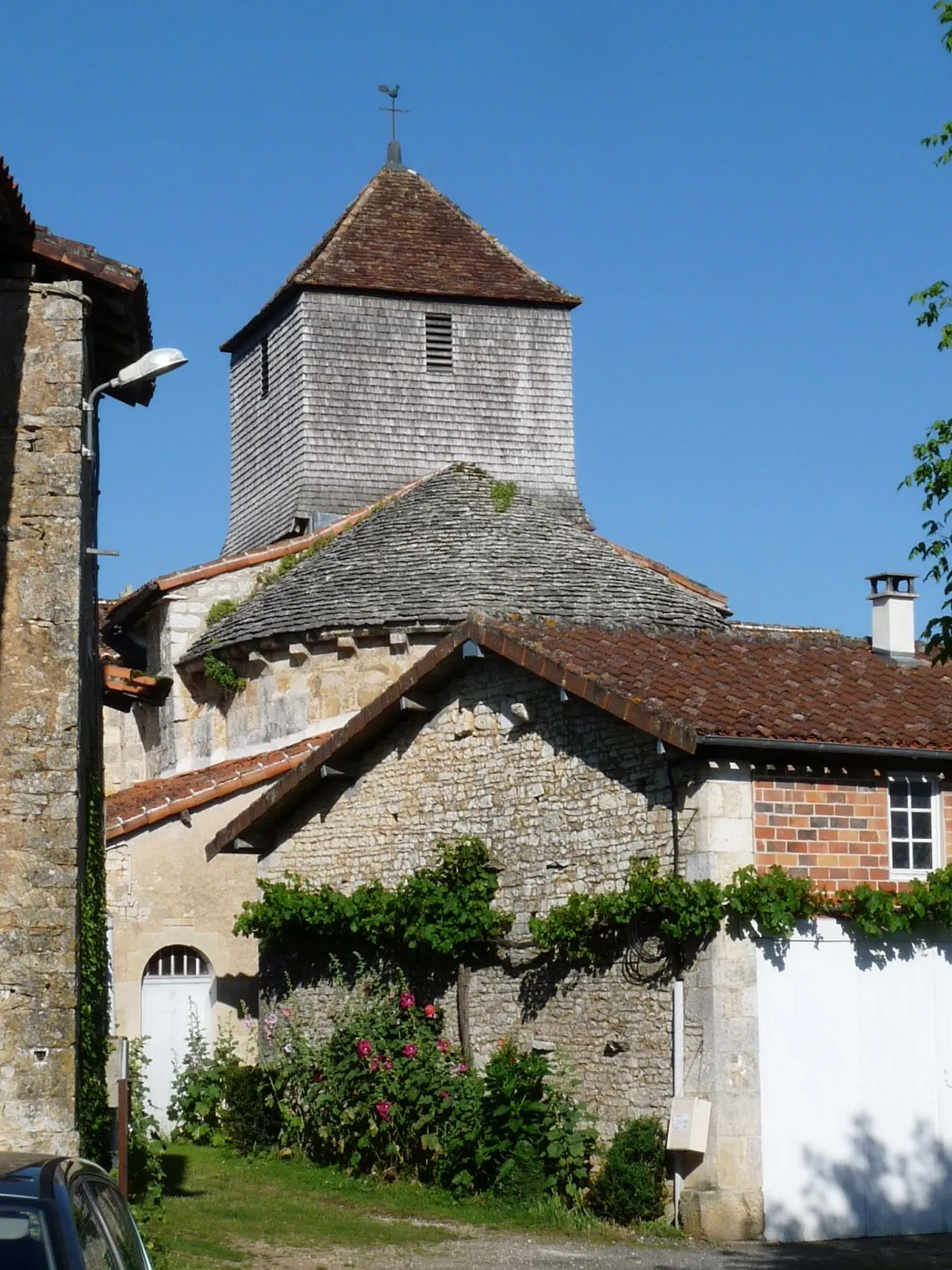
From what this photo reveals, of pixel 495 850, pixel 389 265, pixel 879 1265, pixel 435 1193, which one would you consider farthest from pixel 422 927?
pixel 389 265

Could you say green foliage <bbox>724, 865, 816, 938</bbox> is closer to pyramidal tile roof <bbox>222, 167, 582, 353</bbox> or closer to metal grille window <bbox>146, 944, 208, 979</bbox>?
metal grille window <bbox>146, 944, 208, 979</bbox>

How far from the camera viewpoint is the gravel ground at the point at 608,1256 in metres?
11.4

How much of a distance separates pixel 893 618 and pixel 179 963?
9.84 meters

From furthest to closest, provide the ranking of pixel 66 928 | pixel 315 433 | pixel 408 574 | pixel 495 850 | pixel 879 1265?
pixel 315 433, pixel 408 574, pixel 495 850, pixel 879 1265, pixel 66 928

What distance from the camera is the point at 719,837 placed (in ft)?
42.3

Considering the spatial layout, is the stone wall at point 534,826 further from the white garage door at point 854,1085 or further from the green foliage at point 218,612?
the green foliage at point 218,612

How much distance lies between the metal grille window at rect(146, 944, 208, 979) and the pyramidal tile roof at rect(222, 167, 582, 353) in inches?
496

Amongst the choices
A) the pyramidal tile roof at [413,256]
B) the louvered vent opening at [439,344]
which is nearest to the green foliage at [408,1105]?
the louvered vent opening at [439,344]

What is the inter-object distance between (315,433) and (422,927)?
14503mm

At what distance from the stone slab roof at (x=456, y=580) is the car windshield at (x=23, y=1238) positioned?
17.0m

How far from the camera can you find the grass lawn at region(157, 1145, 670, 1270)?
40.0ft

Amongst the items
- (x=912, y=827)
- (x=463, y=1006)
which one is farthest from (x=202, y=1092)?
(x=912, y=827)

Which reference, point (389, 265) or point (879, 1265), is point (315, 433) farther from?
point (879, 1265)

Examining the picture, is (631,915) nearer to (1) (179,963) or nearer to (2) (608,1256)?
(2) (608,1256)
